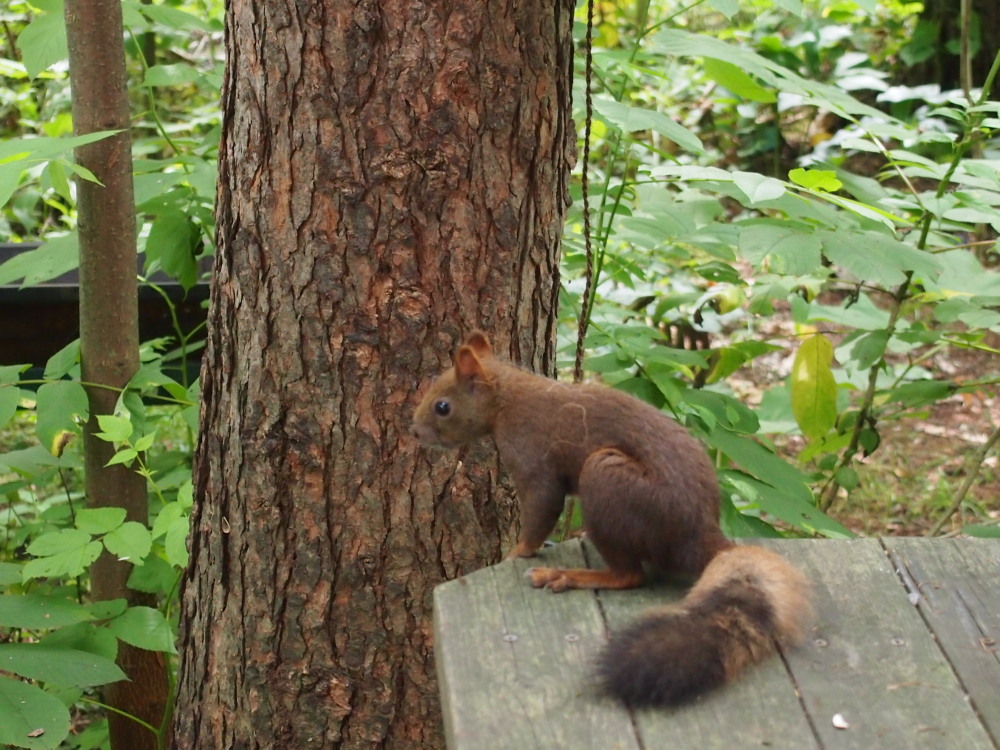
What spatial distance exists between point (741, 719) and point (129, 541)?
1628mm

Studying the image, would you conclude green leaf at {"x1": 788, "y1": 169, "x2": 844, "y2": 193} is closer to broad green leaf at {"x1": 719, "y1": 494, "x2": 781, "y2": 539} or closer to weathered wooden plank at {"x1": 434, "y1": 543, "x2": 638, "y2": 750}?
broad green leaf at {"x1": 719, "y1": 494, "x2": 781, "y2": 539}

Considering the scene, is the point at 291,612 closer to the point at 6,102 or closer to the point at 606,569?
the point at 606,569

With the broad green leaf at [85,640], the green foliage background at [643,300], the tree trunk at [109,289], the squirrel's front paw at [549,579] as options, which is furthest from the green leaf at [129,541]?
the squirrel's front paw at [549,579]

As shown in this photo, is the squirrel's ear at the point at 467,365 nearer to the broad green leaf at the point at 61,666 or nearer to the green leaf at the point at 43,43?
the broad green leaf at the point at 61,666

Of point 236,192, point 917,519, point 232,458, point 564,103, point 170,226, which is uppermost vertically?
point 564,103

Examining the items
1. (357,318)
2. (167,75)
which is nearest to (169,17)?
(167,75)

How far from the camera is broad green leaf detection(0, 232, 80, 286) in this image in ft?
9.98

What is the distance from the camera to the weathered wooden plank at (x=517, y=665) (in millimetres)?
1635

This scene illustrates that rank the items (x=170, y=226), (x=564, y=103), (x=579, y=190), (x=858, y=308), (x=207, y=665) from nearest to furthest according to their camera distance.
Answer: (x=564, y=103), (x=207, y=665), (x=170, y=226), (x=579, y=190), (x=858, y=308)

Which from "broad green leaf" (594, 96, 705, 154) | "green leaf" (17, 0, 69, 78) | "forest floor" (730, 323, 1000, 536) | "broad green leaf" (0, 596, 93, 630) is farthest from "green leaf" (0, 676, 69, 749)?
"forest floor" (730, 323, 1000, 536)

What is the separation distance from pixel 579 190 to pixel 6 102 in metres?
5.53

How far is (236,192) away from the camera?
102 inches

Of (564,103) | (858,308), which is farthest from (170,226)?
(858,308)

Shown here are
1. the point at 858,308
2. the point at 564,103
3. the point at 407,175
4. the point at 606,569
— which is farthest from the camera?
the point at 858,308
